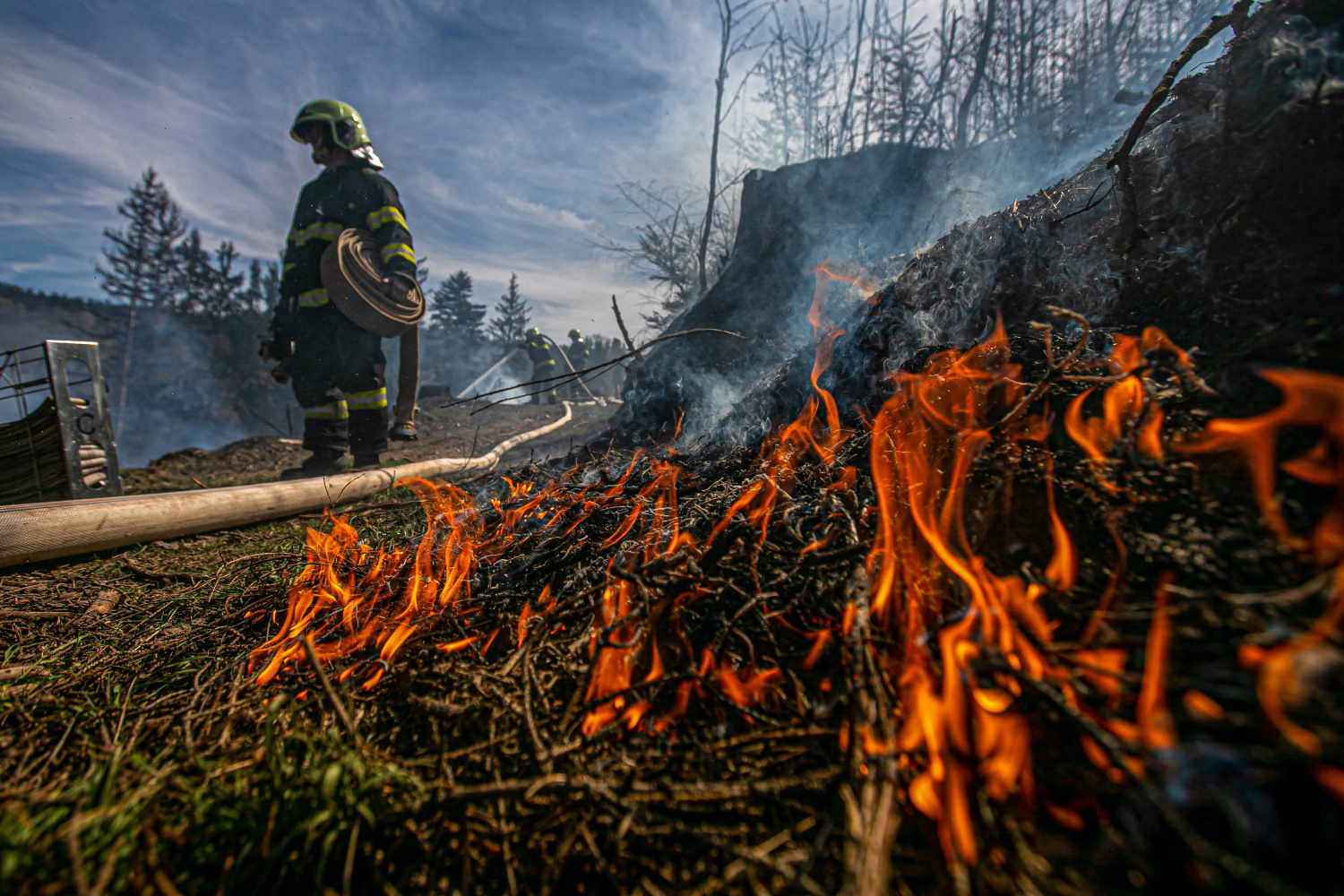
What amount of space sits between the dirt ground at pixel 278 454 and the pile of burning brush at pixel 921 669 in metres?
1.91

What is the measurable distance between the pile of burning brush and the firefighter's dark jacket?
5458 millimetres

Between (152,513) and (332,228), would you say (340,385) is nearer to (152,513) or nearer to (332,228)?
(332,228)

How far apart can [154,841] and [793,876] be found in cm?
139

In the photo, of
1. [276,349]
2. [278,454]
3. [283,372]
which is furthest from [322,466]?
[278,454]

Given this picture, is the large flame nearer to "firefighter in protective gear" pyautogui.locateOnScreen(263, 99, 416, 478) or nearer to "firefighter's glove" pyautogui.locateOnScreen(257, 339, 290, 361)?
"firefighter in protective gear" pyautogui.locateOnScreen(263, 99, 416, 478)

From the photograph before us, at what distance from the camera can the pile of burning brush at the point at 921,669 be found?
0.92m

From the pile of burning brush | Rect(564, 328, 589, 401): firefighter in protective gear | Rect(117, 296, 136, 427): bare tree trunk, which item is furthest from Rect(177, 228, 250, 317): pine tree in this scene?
the pile of burning brush

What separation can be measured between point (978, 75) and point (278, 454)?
50.2 ft

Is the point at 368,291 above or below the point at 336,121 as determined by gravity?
below

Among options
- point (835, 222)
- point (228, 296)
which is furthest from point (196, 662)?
point (228, 296)

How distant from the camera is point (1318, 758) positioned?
2.68ft

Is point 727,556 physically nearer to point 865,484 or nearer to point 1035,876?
point 865,484

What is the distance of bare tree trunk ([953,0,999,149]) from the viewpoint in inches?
376

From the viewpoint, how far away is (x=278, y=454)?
8.44m
